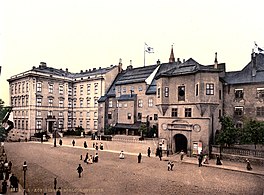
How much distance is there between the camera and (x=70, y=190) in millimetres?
9453

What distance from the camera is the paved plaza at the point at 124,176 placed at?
10.0m

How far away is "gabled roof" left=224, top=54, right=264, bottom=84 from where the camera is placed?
65.1ft

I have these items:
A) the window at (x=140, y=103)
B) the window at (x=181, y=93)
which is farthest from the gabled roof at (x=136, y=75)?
the window at (x=181, y=93)

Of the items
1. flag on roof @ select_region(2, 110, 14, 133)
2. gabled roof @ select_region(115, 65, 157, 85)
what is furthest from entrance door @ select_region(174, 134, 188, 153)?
flag on roof @ select_region(2, 110, 14, 133)

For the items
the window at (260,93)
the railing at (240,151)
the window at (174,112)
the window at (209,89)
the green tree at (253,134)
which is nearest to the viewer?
the railing at (240,151)

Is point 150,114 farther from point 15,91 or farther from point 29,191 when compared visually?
point 29,191

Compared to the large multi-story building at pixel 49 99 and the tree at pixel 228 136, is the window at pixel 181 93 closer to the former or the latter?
the tree at pixel 228 136

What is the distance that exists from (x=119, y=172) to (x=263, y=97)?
46.2 ft

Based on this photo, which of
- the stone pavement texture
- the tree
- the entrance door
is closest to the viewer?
the stone pavement texture

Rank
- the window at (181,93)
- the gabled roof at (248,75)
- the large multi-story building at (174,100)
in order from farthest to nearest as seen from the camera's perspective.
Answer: the gabled roof at (248,75), the window at (181,93), the large multi-story building at (174,100)

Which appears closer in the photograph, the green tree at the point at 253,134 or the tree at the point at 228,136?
the green tree at the point at 253,134

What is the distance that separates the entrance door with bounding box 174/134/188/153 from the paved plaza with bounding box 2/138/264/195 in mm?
2480

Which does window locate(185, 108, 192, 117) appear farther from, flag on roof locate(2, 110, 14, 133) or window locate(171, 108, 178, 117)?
flag on roof locate(2, 110, 14, 133)

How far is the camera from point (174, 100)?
18.8 m
